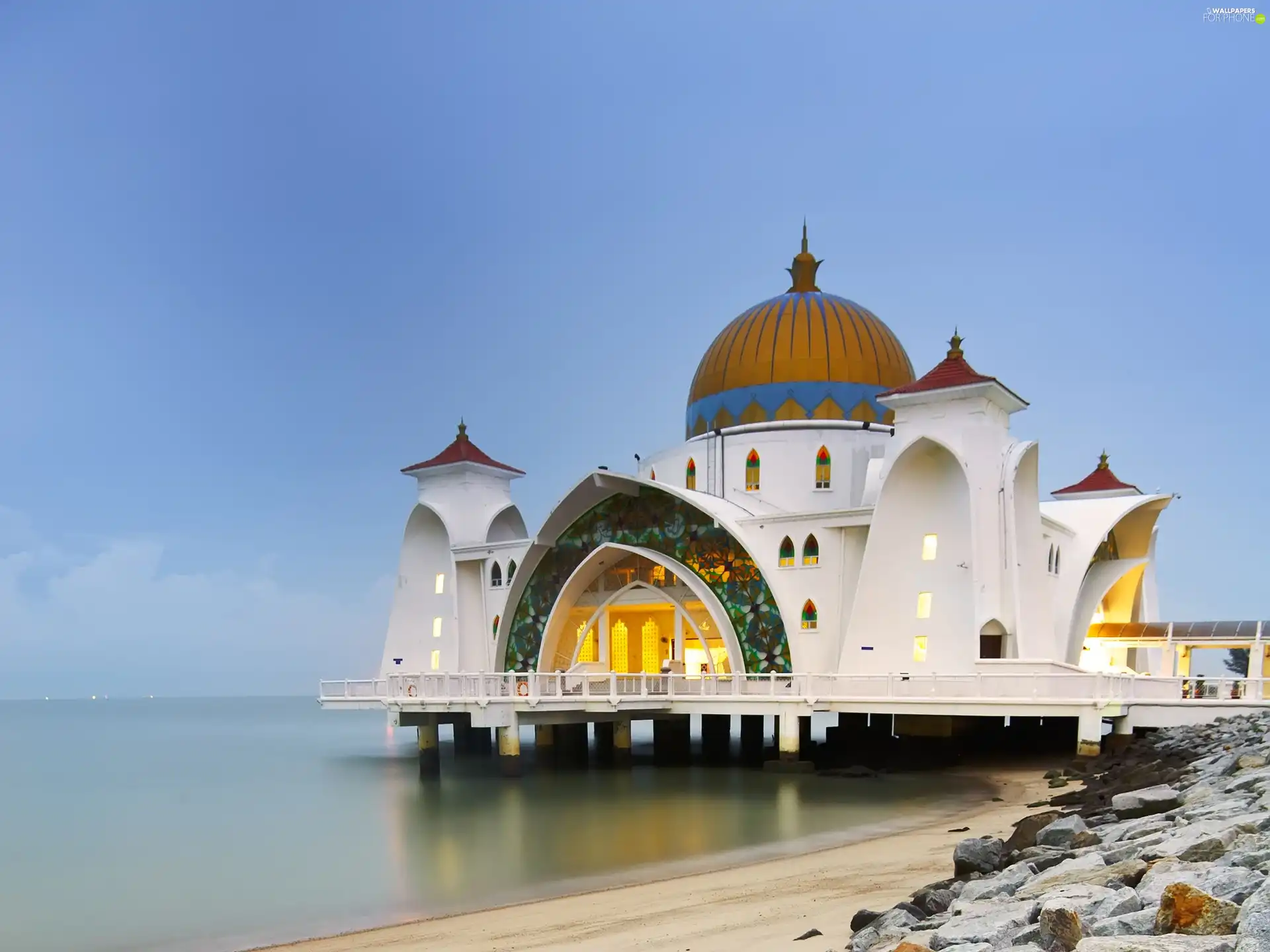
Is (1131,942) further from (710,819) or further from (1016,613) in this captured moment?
(1016,613)

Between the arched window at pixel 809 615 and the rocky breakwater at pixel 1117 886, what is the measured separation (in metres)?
14.9

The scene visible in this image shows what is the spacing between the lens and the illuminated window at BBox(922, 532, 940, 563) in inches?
1029

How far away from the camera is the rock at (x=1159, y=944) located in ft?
14.1

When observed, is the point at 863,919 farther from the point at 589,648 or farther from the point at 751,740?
the point at 589,648

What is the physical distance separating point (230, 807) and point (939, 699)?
14846 mm

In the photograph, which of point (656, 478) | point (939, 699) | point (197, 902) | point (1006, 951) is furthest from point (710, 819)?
point (656, 478)

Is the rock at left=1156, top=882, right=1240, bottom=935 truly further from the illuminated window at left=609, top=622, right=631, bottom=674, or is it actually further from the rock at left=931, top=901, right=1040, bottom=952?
the illuminated window at left=609, top=622, right=631, bottom=674

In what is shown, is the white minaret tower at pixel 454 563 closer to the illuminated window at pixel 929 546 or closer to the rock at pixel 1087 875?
the illuminated window at pixel 929 546

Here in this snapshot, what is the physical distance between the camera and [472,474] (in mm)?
35062

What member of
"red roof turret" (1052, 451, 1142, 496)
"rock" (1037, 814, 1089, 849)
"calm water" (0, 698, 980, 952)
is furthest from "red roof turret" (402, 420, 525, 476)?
"rock" (1037, 814, 1089, 849)

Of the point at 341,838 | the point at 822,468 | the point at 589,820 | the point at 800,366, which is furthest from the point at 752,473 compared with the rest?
the point at 341,838

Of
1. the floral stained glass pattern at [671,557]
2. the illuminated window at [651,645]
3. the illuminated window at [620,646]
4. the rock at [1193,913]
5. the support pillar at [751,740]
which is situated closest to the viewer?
the rock at [1193,913]

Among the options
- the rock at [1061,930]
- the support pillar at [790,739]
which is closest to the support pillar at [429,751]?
the support pillar at [790,739]

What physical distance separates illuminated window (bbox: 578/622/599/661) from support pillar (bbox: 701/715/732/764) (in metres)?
3.57
